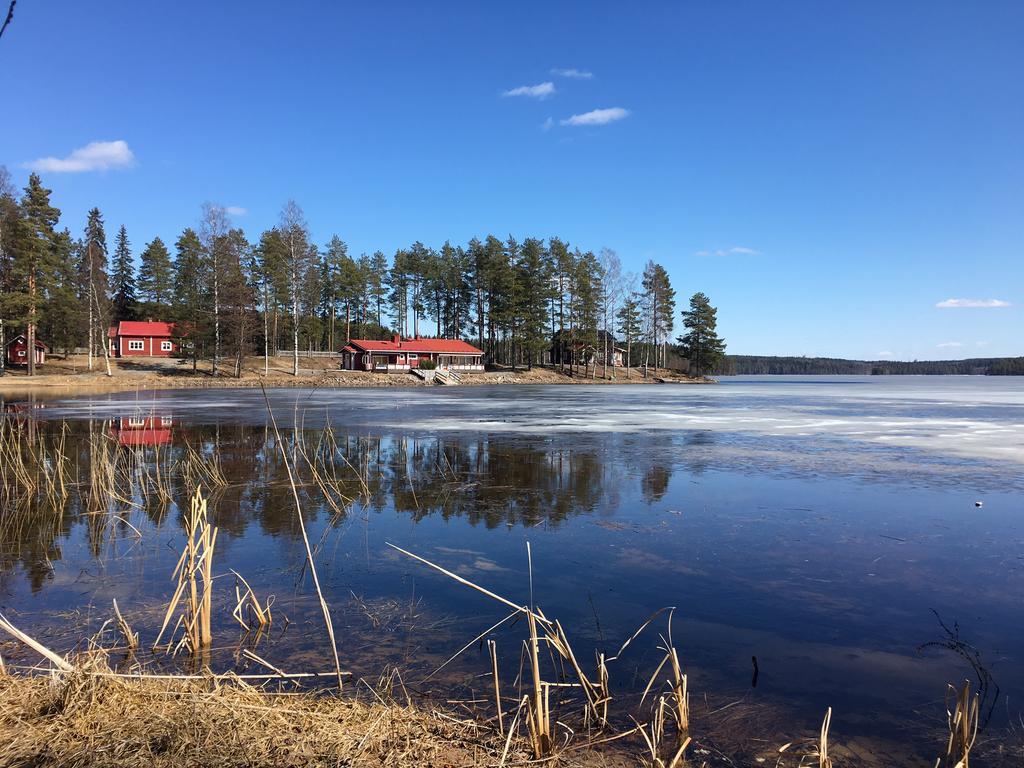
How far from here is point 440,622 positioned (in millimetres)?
5250

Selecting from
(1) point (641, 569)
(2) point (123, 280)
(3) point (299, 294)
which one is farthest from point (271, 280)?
(1) point (641, 569)

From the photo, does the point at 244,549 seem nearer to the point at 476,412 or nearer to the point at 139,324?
the point at 476,412

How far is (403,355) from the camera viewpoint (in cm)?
7069

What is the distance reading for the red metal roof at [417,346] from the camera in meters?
69.6

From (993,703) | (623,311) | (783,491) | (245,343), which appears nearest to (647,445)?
(783,491)

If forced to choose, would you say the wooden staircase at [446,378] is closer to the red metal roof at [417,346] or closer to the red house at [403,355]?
the red house at [403,355]

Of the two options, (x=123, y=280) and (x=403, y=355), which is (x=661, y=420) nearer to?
(x=403, y=355)

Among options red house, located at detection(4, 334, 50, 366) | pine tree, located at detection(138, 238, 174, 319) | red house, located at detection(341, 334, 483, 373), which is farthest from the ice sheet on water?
pine tree, located at detection(138, 238, 174, 319)

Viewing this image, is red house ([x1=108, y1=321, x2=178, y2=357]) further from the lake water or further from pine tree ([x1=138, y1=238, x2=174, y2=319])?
the lake water

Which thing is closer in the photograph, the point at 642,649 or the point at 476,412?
the point at 642,649

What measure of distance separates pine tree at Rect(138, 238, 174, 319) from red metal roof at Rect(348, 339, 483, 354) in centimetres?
2889

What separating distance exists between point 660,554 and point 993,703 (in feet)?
11.5

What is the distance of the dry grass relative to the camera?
299cm

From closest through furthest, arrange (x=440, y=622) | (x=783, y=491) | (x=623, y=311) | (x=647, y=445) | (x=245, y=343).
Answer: (x=440, y=622)
(x=783, y=491)
(x=647, y=445)
(x=245, y=343)
(x=623, y=311)
